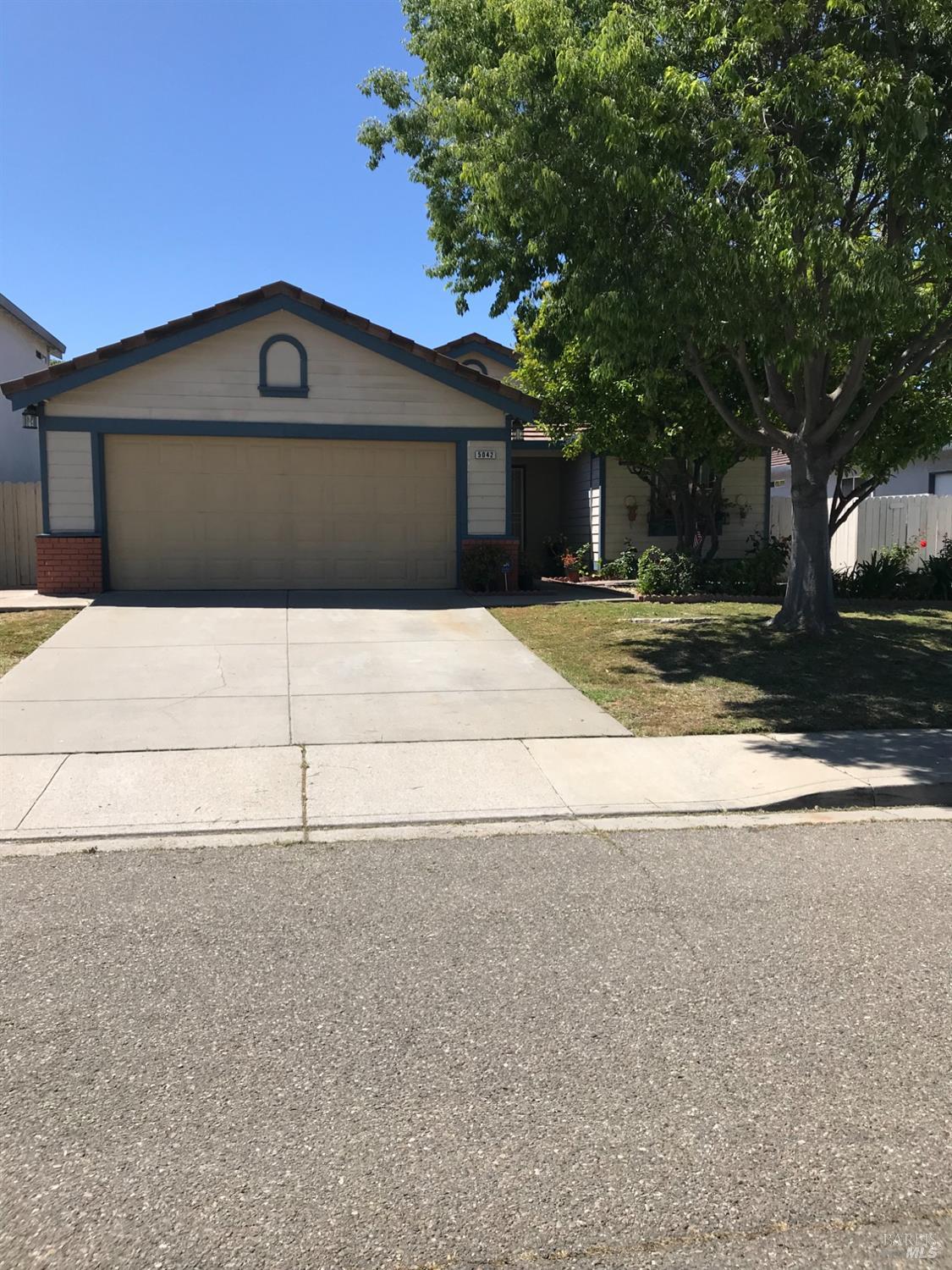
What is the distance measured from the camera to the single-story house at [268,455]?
47.6 ft

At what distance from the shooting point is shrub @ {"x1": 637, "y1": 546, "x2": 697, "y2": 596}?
1520 cm

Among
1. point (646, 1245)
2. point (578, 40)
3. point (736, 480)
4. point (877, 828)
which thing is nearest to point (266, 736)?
point (877, 828)

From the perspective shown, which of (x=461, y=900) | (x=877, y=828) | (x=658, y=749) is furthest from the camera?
(x=658, y=749)

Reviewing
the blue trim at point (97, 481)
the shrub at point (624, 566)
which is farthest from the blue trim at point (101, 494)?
the shrub at point (624, 566)

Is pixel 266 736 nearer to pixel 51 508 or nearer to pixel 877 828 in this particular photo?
pixel 877 828

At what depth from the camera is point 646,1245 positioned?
2.40 m

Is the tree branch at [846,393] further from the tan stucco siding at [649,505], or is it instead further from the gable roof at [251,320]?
the tan stucco siding at [649,505]

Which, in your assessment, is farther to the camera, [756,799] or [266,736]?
[266,736]

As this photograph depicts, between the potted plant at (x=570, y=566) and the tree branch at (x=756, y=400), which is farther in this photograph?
the potted plant at (x=570, y=566)

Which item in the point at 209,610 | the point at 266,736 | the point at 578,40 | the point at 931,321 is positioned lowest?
the point at 266,736

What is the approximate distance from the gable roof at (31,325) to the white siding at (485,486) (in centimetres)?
1202

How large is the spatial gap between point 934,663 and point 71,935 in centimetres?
911

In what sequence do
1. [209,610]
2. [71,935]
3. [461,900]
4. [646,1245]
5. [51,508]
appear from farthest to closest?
[51,508] < [209,610] < [461,900] < [71,935] < [646,1245]

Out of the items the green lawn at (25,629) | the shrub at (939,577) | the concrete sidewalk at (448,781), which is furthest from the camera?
the shrub at (939,577)
